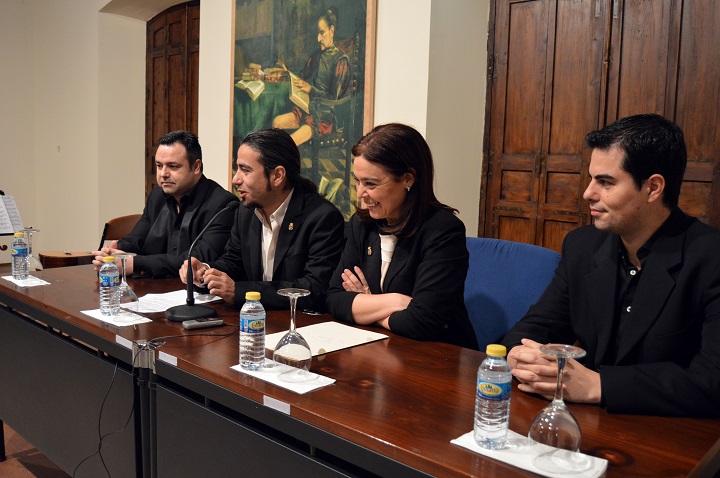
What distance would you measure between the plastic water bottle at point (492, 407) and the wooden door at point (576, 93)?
2574mm

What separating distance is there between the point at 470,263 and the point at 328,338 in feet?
2.55

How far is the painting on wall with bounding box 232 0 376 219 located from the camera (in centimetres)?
416

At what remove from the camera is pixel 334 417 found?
1.29m

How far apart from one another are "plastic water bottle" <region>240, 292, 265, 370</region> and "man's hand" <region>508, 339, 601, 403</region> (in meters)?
0.61

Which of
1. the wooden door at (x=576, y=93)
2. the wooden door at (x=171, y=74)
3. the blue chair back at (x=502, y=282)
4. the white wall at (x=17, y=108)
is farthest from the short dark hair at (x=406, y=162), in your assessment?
the white wall at (x=17, y=108)

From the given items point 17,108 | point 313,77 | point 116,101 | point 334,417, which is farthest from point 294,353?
point 17,108

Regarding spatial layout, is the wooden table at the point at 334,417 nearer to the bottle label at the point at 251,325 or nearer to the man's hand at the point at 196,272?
the bottle label at the point at 251,325

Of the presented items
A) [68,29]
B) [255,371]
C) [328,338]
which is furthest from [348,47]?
[68,29]

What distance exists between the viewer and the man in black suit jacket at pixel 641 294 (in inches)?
52.4

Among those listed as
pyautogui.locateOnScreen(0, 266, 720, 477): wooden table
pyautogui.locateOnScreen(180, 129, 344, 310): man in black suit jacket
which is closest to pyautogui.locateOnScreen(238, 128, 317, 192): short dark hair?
pyautogui.locateOnScreen(180, 129, 344, 310): man in black suit jacket

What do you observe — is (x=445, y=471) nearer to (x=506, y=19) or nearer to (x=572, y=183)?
(x=572, y=183)

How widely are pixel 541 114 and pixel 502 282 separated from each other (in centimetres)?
190

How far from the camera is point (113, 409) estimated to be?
1937 millimetres

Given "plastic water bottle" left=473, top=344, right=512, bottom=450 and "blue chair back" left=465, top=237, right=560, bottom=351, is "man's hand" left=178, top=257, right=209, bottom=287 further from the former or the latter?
"plastic water bottle" left=473, top=344, right=512, bottom=450
